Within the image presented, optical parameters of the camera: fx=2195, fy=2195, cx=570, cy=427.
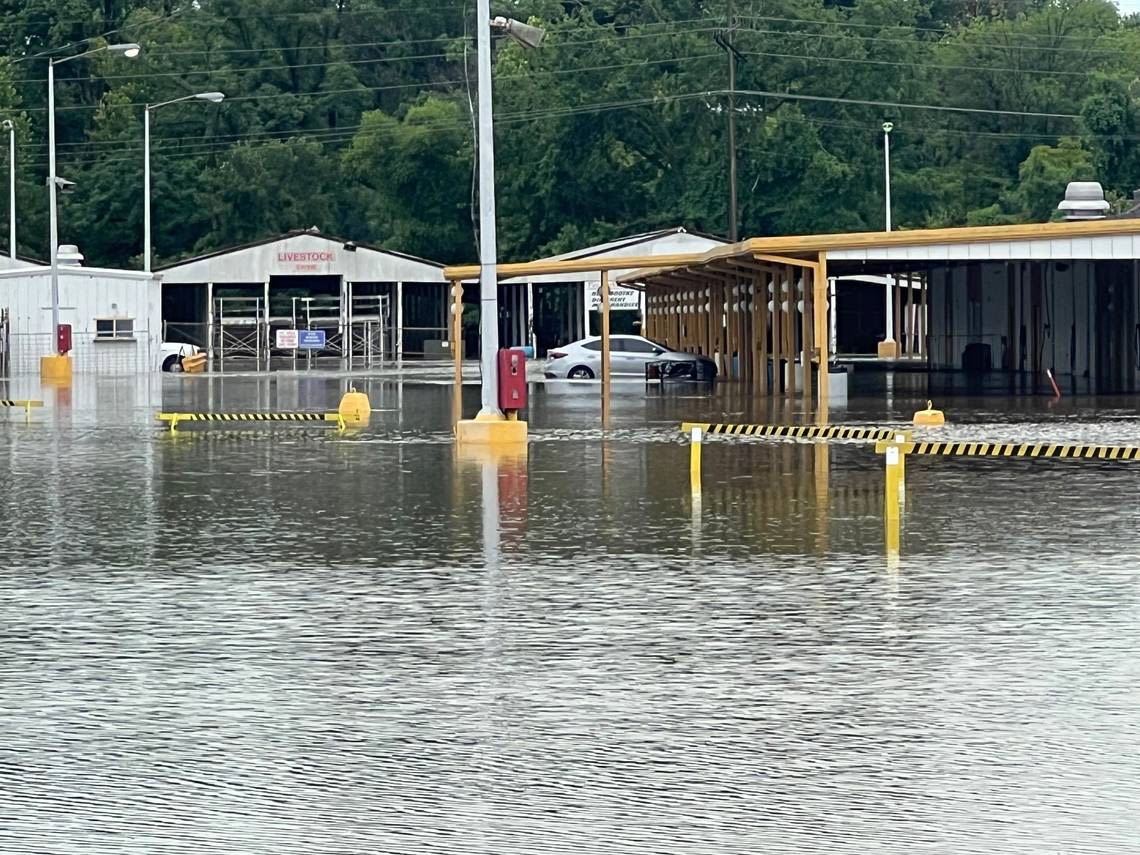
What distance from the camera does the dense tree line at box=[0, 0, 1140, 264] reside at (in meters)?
102

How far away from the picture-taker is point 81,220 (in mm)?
106875

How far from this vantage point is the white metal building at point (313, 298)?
272ft

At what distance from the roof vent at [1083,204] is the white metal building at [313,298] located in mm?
30387

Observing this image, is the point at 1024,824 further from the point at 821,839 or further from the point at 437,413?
the point at 437,413

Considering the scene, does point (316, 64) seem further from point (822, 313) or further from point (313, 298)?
point (822, 313)

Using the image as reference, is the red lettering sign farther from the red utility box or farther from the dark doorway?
the red utility box

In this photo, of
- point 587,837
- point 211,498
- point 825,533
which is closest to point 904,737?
point 587,837

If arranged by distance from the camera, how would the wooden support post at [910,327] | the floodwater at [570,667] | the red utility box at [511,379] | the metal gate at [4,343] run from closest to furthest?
the floodwater at [570,667], the red utility box at [511,379], the metal gate at [4,343], the wooden support post at [910,327]

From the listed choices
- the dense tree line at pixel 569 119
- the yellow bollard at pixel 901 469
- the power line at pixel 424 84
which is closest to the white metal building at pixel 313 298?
the dense tree line at pixel 569 119

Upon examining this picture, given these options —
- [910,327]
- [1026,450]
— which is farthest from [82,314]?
[1026,450]

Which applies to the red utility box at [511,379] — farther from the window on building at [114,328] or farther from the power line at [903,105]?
the power line at [903,105]

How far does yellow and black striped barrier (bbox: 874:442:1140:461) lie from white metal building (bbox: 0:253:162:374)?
48.1m

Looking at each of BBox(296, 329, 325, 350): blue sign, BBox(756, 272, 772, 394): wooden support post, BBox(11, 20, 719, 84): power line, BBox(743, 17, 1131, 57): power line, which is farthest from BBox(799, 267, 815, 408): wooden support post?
BBox(11, 20, 719, 84): power line

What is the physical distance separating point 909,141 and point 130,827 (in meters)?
103
